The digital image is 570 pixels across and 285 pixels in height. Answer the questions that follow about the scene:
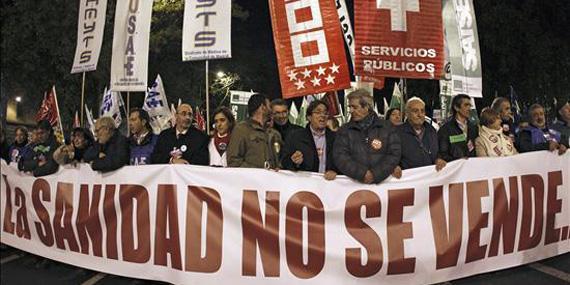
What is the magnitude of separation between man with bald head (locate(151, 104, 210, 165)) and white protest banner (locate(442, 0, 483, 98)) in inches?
190

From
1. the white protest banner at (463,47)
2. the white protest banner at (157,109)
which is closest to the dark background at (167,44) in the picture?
the white protest banner at (157,109)

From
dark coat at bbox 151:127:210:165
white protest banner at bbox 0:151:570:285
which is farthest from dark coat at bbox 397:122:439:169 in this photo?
dark coat at bbox 151:127:210:165

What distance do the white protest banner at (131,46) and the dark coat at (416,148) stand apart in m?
4.20

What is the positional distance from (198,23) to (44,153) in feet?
8.08

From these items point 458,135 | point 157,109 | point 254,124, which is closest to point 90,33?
point 157,109

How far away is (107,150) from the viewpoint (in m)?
5.51

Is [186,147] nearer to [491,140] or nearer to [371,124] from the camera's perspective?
[371,124]

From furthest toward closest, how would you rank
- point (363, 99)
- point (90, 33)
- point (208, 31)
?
point (90, 33)
point (208, 31)
point (363, 99)

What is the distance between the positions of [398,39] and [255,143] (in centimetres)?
246

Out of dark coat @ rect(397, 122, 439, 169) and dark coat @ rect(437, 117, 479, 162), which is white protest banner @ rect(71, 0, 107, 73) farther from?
dark coat @ rect(437, 117, 479, 162)

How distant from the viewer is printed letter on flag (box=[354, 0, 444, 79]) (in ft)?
21.1

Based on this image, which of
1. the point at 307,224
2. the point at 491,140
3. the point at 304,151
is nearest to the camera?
the point at 307,224

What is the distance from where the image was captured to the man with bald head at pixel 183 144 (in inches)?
215

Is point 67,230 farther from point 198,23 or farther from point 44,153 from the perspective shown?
point 198,23
